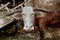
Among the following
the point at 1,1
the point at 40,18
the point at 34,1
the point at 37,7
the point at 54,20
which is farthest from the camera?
the point at 1,1

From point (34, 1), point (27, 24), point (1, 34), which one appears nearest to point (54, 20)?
point (34, 1)

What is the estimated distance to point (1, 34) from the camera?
10.9 ft

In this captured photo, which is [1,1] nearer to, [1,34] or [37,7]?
[1,34]

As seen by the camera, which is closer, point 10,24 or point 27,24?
point 27,24

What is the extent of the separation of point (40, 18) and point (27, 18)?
0.74ft

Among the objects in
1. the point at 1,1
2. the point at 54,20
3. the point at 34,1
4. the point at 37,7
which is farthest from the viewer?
the point at 1,1

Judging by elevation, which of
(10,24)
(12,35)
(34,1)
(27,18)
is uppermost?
(34,1)

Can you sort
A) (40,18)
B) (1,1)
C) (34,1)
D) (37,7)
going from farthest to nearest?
(1,1) < (34,1) < (37,7) < (40,18)

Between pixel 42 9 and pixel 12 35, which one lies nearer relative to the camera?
pixel 42 9

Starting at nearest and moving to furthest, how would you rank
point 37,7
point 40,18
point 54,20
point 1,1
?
point 40,18
point 37,7
point 54,20
point 1,1

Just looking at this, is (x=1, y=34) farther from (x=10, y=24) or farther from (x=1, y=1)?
(x=1, y=1)

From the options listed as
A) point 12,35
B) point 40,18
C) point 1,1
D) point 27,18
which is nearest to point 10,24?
point 12,35

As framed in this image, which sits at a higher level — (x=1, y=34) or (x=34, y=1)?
(x=34, y=1)

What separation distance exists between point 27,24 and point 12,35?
2.52 ft
